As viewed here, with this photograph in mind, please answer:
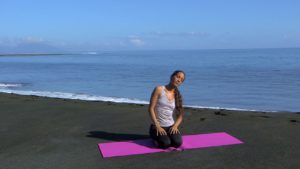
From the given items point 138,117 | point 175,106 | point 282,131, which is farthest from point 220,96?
point 175,106

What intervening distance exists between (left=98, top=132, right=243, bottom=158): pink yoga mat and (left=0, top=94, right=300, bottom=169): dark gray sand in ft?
0.56

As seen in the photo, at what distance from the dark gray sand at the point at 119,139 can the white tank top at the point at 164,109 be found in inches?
25.9

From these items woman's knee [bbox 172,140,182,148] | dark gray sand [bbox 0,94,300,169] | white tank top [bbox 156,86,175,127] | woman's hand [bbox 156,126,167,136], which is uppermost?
white tank top [bbox 156,86,175,127]

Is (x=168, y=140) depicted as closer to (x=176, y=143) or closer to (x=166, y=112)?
(x=176, y=143)

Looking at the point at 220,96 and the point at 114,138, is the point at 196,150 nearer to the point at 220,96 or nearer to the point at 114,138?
the point at 114,138

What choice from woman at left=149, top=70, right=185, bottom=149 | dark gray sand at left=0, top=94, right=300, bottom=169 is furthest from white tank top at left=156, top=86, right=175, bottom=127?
dark gray sand at left=0, top=94, right=300, bottom=169

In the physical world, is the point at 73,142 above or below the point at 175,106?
below

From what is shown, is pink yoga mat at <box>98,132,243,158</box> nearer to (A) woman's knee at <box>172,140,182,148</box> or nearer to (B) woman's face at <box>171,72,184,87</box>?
(A) woman's knee at <box>172,140,182,148</box>

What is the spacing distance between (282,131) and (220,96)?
454 inches

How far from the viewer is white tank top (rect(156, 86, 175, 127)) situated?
661cm

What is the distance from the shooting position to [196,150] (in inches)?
253

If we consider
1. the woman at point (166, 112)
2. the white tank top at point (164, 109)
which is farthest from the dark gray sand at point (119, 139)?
the white tank top at point (164, 109)

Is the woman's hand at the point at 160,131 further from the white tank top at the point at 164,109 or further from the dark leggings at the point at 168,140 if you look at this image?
the white tank top at the point at 164,109

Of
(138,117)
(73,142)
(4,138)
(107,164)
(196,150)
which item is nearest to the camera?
(107,164)
